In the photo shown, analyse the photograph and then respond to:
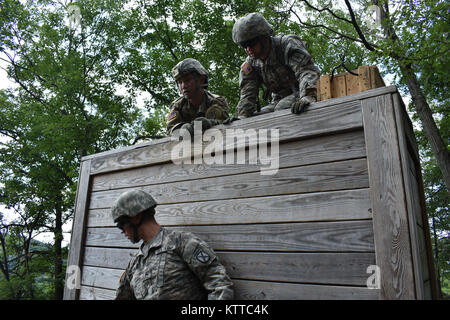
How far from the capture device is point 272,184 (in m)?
2.54

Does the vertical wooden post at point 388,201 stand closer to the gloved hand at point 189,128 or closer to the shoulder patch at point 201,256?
the shoulder patch at point 201,256

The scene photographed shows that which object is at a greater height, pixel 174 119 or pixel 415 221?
pixel 174 119

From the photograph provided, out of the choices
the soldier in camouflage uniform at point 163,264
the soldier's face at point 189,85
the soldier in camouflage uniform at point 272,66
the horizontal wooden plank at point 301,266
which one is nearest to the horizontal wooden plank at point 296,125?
the soldier in camouflage uniform at point 272,66

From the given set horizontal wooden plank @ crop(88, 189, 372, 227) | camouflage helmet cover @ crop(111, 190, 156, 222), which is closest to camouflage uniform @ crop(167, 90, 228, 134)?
horizontal wooden plank @ crop(88, 189, 372, 227)

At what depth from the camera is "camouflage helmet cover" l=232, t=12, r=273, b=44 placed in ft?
9.79

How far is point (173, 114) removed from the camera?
12.2 feet

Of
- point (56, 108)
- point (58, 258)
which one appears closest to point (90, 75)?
point (56, 108)

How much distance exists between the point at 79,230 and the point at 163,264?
6.04 feet

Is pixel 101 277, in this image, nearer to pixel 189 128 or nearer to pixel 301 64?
pixel 189 128

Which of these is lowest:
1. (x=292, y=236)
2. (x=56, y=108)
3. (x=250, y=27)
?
(x=292, y=236)

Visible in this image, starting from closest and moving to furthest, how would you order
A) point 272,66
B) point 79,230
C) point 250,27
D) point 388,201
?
point 388,201
point 250,27
point 272,66
point 79,230

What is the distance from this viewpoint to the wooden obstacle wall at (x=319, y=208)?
1.98 meters

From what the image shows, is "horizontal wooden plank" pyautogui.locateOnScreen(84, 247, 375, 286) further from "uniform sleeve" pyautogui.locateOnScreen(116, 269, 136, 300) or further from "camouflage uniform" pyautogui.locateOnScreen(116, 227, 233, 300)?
"uniform sleeve" pyautogui.locateOnScreen(116, 269, 136, 300)
